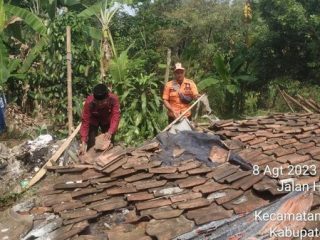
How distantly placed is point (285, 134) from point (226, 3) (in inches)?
599

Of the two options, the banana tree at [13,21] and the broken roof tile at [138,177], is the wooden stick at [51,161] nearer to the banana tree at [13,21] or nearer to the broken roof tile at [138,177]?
the broken roof tile at [138,177]

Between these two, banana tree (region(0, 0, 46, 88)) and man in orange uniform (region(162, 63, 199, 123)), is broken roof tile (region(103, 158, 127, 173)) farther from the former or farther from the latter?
banana tree (region(0, 0, 46, 88))

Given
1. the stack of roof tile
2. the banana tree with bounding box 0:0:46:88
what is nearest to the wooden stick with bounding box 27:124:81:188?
the stack of roof tile

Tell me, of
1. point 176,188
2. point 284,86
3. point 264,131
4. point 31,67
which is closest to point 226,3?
point 284,86

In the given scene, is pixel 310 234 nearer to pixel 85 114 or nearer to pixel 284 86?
pixel 85 114

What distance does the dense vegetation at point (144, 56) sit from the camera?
7.10 metres

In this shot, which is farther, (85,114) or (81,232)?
(85,114)

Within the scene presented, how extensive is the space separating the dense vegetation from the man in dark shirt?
4.68ft

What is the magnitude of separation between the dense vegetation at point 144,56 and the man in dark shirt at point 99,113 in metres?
1.43

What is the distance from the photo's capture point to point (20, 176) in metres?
5.14

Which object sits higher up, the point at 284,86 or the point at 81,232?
the point at 284,86

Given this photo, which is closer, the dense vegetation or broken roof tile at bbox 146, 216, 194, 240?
broken roof tile at bbox 146, 216, 194, 240

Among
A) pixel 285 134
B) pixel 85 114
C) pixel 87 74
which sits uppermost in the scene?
pixel 87 74

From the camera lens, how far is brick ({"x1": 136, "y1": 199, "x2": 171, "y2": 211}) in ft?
11.9
